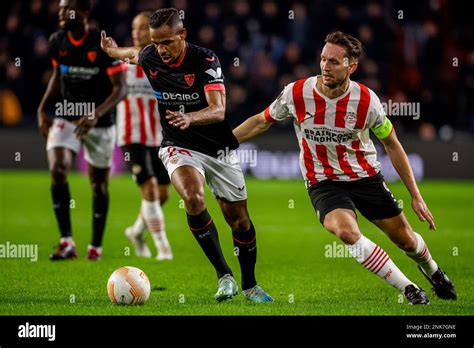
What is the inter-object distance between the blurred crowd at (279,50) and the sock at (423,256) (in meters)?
12.4

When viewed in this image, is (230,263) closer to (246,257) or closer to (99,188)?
(99,188)

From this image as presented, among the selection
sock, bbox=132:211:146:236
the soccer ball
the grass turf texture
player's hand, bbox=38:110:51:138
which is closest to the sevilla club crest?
player's hand, bbox=38:110:51:138

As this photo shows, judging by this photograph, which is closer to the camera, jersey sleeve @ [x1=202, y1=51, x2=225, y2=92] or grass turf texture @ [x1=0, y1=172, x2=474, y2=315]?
grass turf texture @ [x1=0, y1=172, x2=474, y2=315]

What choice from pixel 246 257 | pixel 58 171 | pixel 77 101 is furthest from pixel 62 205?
pixel 246 257

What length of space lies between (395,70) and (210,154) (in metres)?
14.5

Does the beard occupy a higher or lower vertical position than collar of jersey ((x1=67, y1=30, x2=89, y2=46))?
higher

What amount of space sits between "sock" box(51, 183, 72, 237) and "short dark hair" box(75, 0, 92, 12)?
72.6 inches

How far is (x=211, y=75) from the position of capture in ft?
25.6

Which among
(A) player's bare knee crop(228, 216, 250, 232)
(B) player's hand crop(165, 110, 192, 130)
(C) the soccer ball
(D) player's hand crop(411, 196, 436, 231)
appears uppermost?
(B) player's hand crop(165, 110, 192, 130)

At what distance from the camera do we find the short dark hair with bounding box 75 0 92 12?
10327 mm

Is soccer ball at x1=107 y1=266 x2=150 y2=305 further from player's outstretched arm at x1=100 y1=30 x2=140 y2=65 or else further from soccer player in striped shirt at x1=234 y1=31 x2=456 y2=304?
player's outstretched arm at x1=100 y1=30 x2=140 y2=65

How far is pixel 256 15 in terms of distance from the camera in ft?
71.9

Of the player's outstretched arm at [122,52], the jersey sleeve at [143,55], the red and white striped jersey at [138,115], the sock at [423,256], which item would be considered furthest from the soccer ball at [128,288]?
the red and white striped jersey at [138,115]
